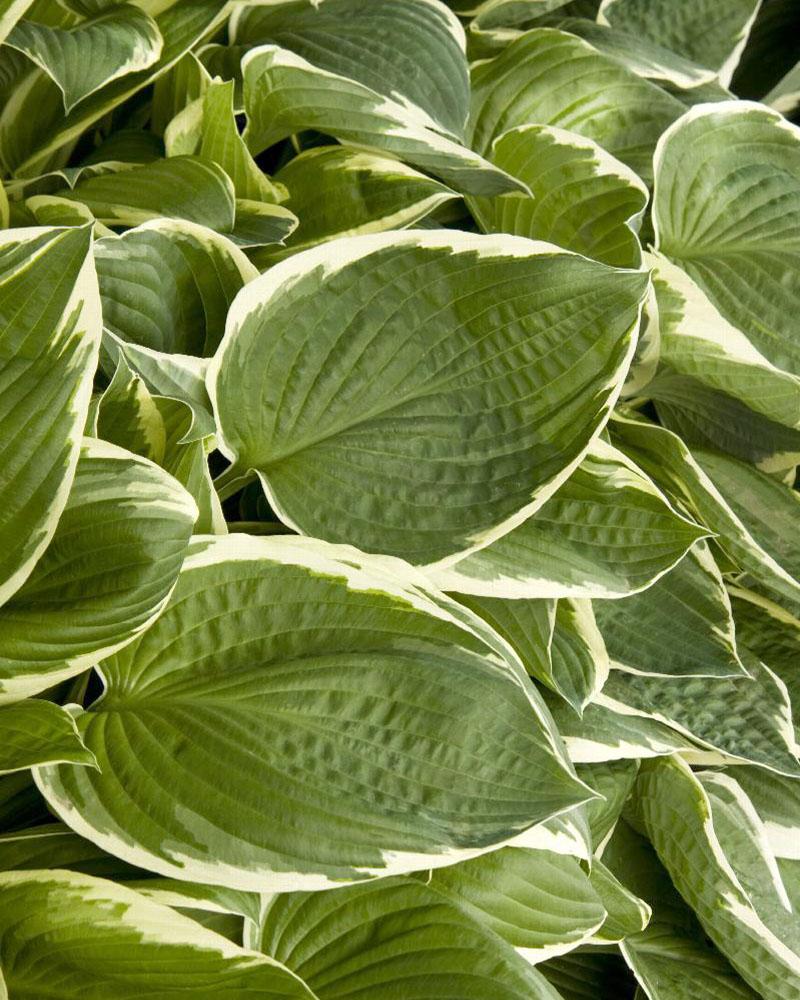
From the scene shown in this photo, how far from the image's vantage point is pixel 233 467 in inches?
23.0

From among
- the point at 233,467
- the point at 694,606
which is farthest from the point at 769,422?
the point at 233,467

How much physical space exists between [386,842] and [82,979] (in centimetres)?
14

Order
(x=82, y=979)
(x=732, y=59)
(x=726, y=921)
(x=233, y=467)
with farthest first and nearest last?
(x=732, y=59)
(x=726, y=921)
(x=233, y=467)
(x=82, y=979)

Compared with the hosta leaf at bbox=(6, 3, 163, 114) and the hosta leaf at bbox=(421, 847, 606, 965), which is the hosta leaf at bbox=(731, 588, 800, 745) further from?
the hosta leaf at bbox=(6, 3, 163, 114)

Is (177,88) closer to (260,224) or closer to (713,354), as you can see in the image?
(260,224)

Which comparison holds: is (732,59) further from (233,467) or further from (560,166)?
(233,467)

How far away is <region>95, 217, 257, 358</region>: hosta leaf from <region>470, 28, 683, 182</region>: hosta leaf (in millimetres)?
323

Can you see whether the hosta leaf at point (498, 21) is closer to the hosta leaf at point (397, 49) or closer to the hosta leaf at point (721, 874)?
the hosta leaf at point (397, 49)

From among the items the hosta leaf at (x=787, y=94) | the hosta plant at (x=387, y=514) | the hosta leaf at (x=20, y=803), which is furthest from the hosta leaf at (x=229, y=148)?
the hosta leaf at (x=787, y=94)

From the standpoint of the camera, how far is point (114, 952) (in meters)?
0.46

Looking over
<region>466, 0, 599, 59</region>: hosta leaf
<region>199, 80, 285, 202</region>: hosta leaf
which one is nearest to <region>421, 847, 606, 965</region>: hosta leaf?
<region>199, 80, 285, 202</region>: hosta leaf

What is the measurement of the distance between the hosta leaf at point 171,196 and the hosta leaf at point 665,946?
1.74 feet

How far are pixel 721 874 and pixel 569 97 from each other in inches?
22.2

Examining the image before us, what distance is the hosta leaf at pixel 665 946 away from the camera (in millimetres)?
747
